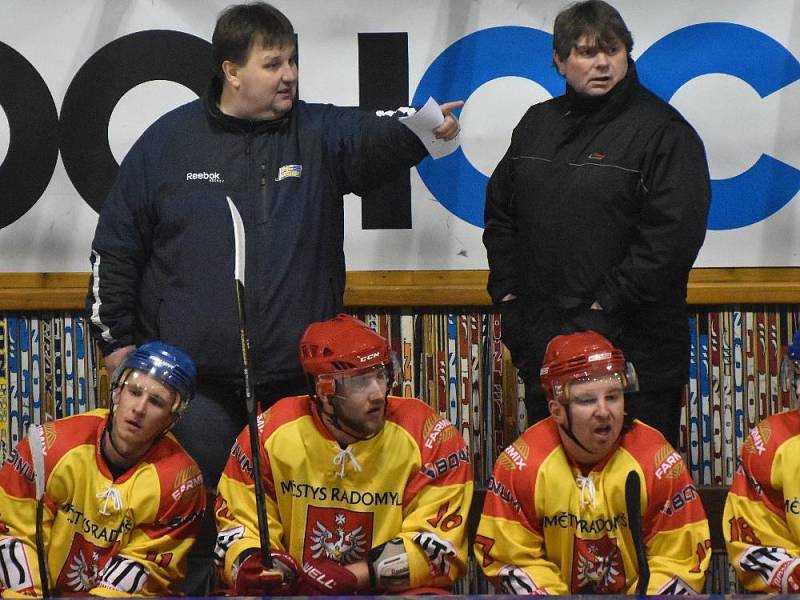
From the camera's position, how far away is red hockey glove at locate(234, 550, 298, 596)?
8.57ft

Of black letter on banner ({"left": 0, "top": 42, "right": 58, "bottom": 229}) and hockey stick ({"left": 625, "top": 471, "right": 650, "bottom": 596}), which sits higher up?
black letter on banner ({"left": 0, "top": 42, "right": 58, "bottom": 229})

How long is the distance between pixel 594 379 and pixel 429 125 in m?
0.72

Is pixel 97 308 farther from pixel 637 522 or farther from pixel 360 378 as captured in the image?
pixel 637 522

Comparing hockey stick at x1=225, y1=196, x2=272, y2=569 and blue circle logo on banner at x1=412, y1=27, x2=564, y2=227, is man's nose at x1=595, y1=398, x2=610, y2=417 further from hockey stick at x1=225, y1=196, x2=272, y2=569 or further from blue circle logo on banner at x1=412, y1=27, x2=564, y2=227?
blue circle logo on banner at x1=412, y1=27, x2=564, y2=227

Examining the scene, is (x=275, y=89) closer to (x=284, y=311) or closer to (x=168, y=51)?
(x=284, y=311)

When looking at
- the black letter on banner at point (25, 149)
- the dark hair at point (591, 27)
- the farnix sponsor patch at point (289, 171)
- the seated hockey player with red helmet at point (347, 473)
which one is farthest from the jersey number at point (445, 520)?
the black letter on banner at point (25, 149)

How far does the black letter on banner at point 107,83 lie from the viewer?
389cm

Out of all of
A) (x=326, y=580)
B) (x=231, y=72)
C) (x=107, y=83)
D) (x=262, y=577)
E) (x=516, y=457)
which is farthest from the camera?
(x=107, y=83)

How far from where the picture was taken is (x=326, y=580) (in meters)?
2.72

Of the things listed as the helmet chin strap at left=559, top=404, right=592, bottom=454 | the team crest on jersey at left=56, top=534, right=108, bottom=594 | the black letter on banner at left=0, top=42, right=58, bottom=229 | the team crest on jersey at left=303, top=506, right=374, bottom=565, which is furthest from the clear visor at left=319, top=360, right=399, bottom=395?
the black letter on banner at left=0, top=42, right=58, bottom=229

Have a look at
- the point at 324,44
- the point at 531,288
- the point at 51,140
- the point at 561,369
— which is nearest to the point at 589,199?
the point at 531,288

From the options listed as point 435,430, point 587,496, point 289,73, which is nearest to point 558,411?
point 587,496

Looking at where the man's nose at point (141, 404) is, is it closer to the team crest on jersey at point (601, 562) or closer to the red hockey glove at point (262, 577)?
the red hockey glove at point (262, 577)

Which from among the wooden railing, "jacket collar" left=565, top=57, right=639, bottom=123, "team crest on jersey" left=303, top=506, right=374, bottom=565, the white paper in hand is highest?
"jacket collar" left=565, top=57, right=639, bottom=123
